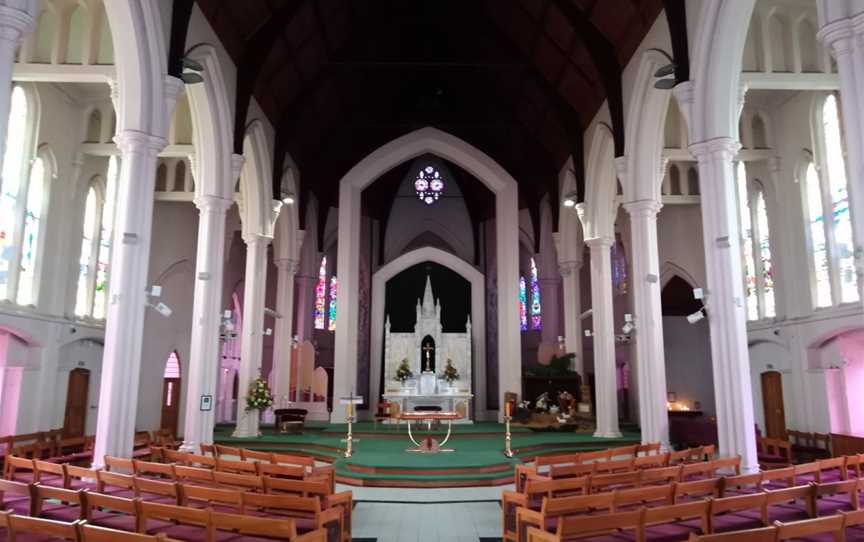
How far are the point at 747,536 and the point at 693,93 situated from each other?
27.1 feet

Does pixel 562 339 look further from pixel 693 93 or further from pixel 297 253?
pixel 693 93

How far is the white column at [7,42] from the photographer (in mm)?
6344

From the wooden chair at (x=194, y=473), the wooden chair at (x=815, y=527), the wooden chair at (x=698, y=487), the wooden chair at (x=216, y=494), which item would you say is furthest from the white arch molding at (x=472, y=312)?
the wooden chair at (x=815, y=527)

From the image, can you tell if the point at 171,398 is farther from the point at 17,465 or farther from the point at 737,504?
the point at 737,504

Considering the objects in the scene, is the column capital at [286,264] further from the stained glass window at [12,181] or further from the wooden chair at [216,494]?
the wooden chair at [216,494]

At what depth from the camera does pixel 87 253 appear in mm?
16281

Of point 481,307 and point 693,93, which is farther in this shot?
point 481,307

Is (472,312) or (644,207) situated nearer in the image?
(644,207)

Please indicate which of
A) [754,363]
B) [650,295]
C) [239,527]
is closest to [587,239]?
[650,295]

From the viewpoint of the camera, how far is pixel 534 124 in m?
20.6

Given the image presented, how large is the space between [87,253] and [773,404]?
1796 cm

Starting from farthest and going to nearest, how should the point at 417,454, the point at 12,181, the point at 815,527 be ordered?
the point at 12,181 → the point at 417,454 → the point at 815,527

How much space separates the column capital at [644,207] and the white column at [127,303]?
906 cm

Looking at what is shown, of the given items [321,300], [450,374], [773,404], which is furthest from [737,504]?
[321,300]
